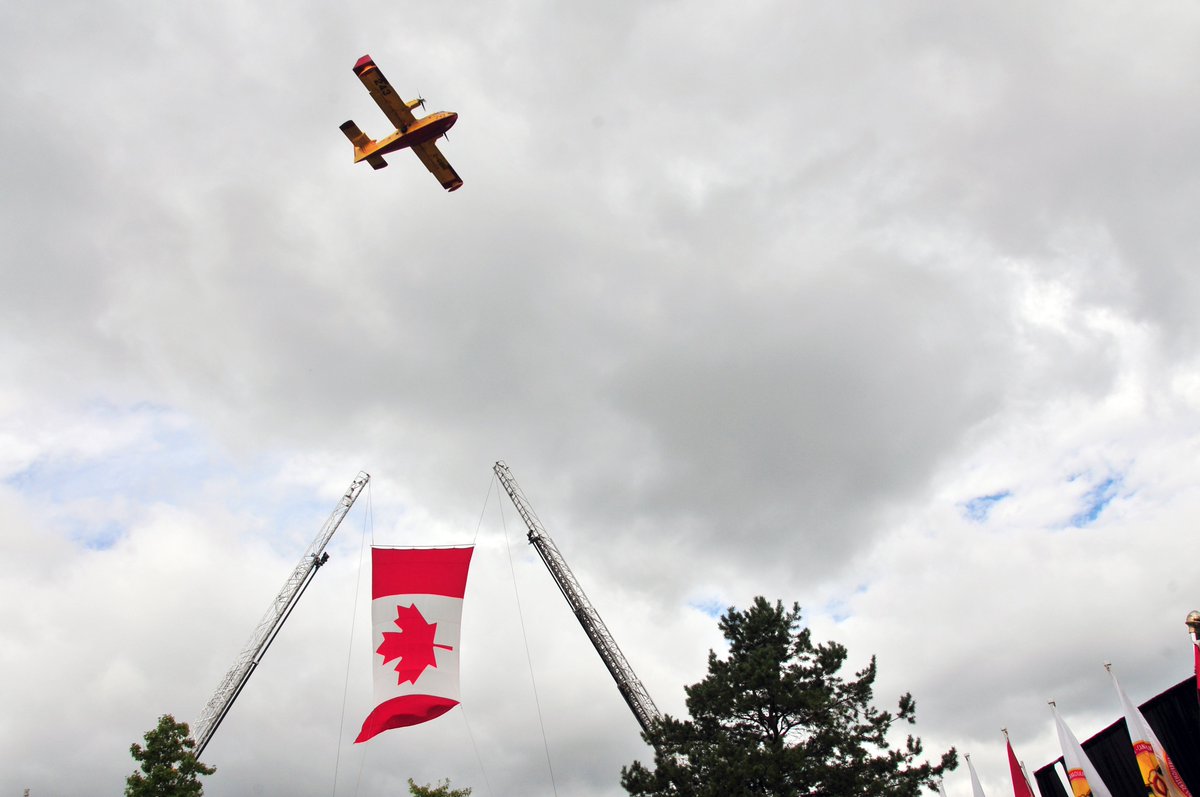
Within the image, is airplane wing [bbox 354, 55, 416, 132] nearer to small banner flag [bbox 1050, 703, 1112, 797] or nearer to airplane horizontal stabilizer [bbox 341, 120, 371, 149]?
airplane horizontal stabilizer [bbox 341, 120, 371, 149]

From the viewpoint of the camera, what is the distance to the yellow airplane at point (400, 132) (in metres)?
29.2

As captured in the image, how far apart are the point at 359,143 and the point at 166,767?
83.3 ft

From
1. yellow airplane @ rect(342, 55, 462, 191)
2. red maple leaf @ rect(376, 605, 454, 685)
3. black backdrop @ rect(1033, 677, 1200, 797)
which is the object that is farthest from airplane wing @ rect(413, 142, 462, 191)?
black backdrop @ rect(1033, 677, 1200, 797)

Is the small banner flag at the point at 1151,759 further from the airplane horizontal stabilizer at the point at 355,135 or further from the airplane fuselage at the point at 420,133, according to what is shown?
the airplane horizontal stabilizer at the point at 355,135

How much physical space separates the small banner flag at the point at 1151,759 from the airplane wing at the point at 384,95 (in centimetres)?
3196

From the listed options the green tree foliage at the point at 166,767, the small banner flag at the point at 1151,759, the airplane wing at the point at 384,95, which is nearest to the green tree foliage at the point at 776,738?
the small banner flag at the point at 1151,759

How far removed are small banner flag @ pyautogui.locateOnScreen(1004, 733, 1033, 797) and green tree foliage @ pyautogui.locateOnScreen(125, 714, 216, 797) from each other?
32425 mm

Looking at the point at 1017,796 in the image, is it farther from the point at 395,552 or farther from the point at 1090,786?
the point at 395,552

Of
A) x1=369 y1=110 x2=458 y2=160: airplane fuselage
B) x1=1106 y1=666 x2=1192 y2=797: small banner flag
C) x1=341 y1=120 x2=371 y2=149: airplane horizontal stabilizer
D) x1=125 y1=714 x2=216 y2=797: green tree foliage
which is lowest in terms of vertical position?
x1=1106 y1=666 x2=1192 y2=797: small banner flag

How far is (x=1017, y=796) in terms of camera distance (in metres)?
31.7

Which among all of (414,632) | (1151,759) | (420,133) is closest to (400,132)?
(420,133)

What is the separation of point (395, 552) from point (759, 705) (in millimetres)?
13828

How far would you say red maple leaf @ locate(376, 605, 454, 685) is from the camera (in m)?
22.9

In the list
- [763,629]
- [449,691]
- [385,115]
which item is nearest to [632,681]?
[763,629]
